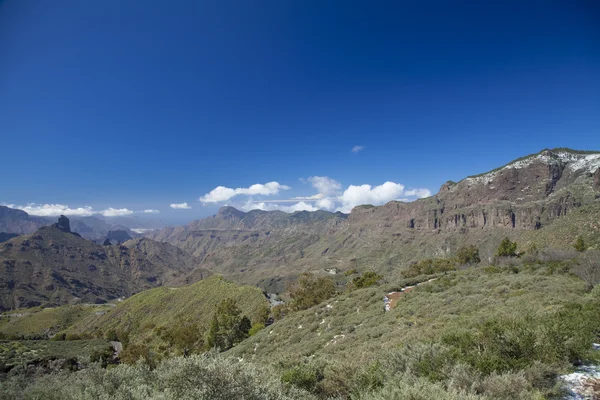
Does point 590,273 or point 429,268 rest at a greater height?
point 590,273

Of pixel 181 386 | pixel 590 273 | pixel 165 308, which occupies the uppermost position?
pixel 181 386

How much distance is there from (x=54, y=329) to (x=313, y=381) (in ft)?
554

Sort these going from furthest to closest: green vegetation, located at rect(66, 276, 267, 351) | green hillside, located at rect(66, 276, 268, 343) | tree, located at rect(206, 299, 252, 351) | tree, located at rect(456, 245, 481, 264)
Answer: green hillside, located at rect(66, 276, 268, 343), green vegetation, located at rect(66, 276, 267, 351), tree, located at rect(456, 245, 481, 264), tree, located at rect(206, 299, 252, 351)

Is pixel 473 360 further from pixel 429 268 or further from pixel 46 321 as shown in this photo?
pixel 46 321

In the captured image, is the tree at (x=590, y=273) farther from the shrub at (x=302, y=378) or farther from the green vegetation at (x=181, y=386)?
the green vegetation at (x=181, y=386)

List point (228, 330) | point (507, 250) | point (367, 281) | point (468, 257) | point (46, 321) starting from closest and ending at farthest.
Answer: point (228, 330)
point (367, 281)
point (507, 250)
point (468, 257)
point (46, 321)

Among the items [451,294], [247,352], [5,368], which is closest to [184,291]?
[5,368]

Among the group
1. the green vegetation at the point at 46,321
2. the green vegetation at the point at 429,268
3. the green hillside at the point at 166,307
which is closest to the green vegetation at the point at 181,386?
the green vegetation at the point at 429,268

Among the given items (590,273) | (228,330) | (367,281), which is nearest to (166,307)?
(228,330)

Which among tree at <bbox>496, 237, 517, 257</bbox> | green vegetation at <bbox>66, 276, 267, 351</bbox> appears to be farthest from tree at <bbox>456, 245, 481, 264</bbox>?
green vegetation at <bbox>66, 276, 267, 351</bbox>

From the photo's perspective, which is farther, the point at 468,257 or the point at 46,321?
the point at 46,321

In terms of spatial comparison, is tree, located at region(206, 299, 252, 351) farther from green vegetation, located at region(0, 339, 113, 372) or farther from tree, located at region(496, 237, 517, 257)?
tree, located at region(496, 237, 517, 257)

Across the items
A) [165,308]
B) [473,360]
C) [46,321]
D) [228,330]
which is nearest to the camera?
[473,360]

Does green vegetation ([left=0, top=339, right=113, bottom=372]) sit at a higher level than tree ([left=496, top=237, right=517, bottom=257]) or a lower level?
lower
